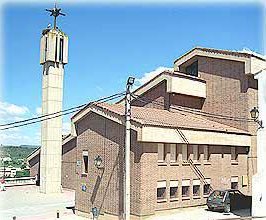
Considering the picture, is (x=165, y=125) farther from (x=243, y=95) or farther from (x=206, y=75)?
(x=206, y=75)

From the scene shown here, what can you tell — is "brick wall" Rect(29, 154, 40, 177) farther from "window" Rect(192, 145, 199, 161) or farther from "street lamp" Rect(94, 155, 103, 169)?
"window" Rect(192, 145, 199, 161)

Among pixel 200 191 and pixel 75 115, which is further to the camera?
pixel 75 115

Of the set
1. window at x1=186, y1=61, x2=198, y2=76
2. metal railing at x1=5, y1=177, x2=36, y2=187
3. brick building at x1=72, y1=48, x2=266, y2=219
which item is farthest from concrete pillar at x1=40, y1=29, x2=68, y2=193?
window at x1=186, y1=61, x2=198, y2=76

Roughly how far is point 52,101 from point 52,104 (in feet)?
0.98

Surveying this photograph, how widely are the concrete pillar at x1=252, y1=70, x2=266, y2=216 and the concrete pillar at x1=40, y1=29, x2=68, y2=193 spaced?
76.5ft

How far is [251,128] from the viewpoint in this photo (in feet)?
94.8

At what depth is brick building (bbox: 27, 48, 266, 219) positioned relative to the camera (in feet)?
71.7

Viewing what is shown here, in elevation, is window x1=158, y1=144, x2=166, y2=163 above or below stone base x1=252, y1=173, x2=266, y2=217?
above

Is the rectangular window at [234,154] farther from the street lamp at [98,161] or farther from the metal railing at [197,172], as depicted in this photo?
the street lamp at [98,161]

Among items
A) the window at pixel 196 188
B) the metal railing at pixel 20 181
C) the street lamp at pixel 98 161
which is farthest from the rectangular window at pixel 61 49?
the window at pixel 196 188

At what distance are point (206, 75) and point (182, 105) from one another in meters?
3.66

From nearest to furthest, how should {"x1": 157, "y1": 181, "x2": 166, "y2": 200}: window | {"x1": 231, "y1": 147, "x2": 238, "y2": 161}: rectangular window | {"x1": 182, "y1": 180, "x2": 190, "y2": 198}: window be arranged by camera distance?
1. {"x1": 157, "y1": 181, "x2": 166, "y2": 200}: window
2. {"x1": 182, "y1": 180, "x2": 190, "y2": 198}: window
3. {"x1": 231, "y1": 147, "x2": 238, "y2": 161}: rectangular window

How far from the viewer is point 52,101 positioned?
130 ft

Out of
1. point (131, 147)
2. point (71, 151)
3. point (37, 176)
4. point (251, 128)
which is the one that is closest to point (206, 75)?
point (251, 128)
